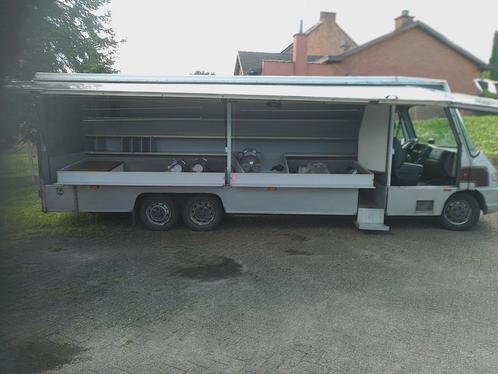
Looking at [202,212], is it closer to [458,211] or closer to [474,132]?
[458,211]

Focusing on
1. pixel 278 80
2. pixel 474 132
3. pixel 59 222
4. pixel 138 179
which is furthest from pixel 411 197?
pixel 474 132

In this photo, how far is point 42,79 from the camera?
20.6 feet

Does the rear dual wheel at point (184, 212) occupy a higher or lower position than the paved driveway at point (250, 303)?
higher

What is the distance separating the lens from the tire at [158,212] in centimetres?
685

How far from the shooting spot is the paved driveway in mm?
3363

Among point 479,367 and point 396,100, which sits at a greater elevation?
point 396,100

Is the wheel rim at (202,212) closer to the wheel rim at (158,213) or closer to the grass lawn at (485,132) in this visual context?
the wheel rim at (158,213)

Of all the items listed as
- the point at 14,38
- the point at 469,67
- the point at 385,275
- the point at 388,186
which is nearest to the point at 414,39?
the point at 469,67

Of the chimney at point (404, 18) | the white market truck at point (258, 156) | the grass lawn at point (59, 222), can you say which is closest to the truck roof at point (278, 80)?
the white market truck at point (258, 156)

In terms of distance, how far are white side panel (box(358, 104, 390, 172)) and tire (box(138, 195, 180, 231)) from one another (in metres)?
3.39

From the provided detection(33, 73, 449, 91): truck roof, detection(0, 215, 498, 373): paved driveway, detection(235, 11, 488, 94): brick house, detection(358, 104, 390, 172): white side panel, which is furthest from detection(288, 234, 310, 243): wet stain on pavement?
detection(235, 11, 488, 94): brick house

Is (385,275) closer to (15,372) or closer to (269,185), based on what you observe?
(269,185)

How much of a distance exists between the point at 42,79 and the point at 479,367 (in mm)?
6407

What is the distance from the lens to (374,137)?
720 cm
